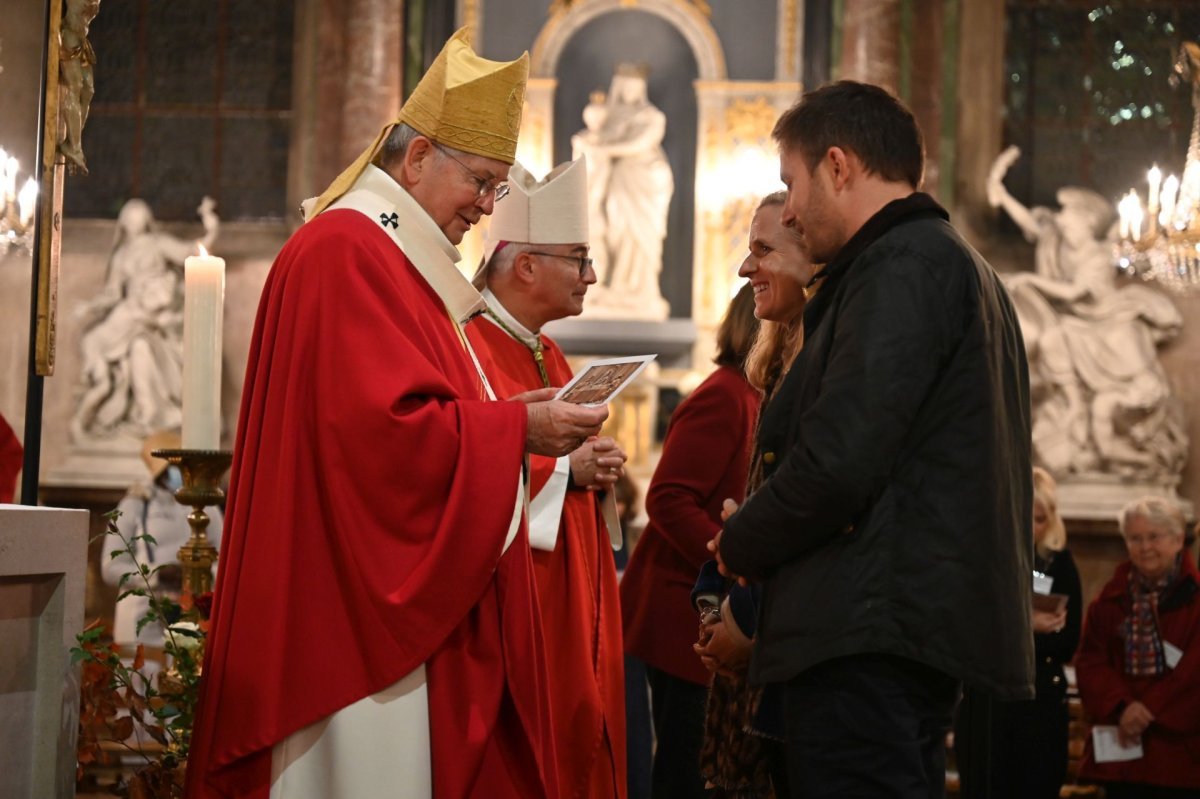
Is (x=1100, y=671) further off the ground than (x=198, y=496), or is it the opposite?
(x=198, y=496)

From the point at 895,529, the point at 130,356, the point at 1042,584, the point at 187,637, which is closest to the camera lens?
the point at 895,529

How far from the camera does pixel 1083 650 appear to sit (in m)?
5.63

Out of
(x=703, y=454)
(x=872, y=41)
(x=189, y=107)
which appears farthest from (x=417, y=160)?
(x=189, y=107)

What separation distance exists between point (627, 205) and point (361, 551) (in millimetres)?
7290

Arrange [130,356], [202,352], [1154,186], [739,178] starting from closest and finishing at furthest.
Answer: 1. [202,352]
2. [1154,186]
3. [130,356]
4. [739,178]

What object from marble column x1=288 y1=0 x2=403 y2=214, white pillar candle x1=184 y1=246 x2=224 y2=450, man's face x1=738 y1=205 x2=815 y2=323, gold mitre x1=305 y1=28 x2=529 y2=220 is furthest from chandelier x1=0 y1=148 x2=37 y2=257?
marble column x1=288 y1=0 x2=403 y2=214

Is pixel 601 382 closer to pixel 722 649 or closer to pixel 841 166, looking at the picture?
pixel 722 649

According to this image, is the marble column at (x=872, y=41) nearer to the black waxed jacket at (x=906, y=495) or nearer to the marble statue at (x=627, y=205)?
the marble statue at (x=627, y=205)

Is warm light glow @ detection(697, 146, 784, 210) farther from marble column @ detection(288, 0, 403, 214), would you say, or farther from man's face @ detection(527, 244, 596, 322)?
man's face @ detection(527, 244, 596, 322)

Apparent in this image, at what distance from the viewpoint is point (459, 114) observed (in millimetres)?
2797

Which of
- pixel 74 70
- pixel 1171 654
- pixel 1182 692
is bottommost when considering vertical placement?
pixel 1182 692

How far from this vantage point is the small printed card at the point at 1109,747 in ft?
17.3

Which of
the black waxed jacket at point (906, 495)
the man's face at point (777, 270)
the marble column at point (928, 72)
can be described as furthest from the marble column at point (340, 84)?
the black waxed jacket at point (906, 495)

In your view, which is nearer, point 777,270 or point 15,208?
point 777,270
